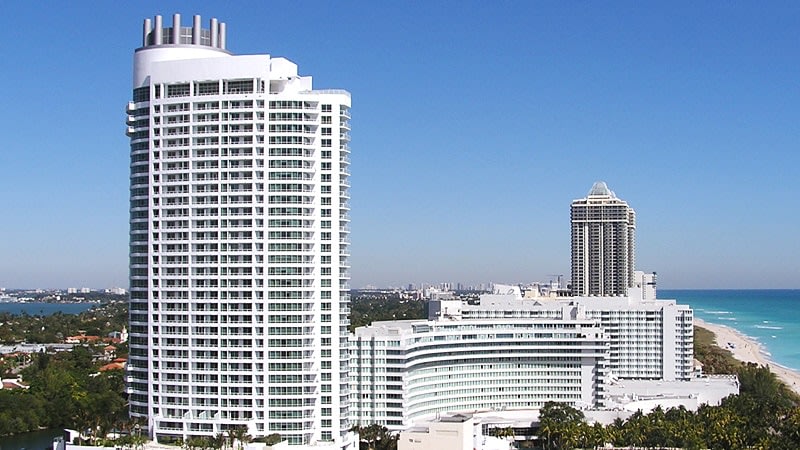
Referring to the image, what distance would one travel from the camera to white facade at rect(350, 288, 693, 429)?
9125 cm

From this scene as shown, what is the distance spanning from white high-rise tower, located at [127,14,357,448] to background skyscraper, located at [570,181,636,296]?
331ft

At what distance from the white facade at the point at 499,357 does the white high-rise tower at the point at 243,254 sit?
46.7 ft

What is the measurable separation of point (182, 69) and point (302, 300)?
19.4 metres

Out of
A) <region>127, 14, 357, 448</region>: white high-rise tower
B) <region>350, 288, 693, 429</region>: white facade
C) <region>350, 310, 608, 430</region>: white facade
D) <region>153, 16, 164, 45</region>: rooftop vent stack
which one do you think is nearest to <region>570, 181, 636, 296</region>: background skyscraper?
<region>350, 288, 693, 429</region>: white facade

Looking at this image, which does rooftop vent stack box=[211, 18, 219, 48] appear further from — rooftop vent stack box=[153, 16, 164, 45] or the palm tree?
the palm tree

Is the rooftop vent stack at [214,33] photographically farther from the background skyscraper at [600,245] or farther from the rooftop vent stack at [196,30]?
the background skyscraper at [600,245]

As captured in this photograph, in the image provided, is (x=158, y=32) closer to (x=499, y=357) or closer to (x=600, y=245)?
(x=499, y=357)

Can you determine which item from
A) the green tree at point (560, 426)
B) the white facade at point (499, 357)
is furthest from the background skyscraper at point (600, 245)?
the green tree at point (560, 426)

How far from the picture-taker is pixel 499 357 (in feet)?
340

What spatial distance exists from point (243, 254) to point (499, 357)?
37.3m

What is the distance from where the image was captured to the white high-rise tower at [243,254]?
74812 mm

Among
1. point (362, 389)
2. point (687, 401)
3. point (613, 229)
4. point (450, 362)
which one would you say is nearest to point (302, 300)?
point (362, 389)

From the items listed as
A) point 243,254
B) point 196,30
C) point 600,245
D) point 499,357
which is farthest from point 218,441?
point 600,245

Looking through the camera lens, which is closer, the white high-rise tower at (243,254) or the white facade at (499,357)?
the white high-rise tower at (243,254)
